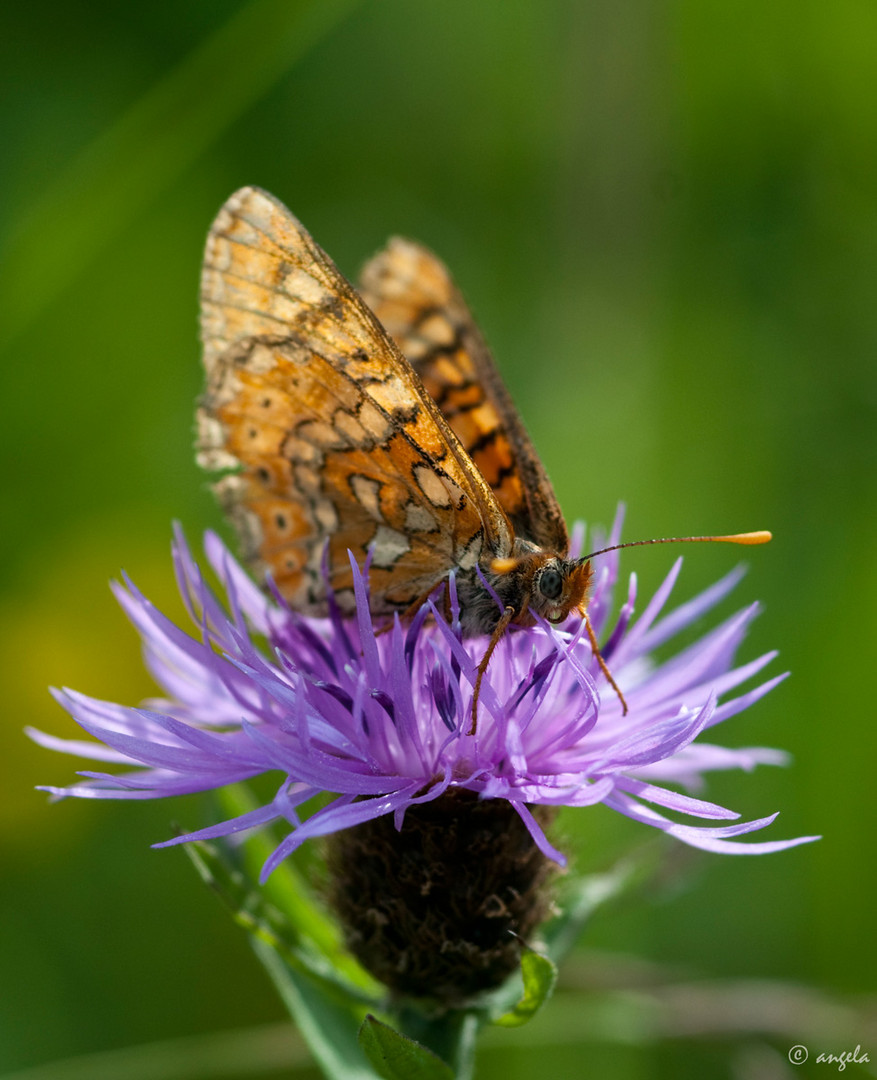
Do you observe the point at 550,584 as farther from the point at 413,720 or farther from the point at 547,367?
the point at 547,367

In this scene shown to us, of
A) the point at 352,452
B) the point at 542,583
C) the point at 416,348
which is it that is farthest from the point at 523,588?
the point at 416,348

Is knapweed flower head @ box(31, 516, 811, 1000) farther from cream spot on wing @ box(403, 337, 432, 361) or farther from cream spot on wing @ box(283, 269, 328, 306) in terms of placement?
cream spot on wing @ box(403, 337, 432, 361)

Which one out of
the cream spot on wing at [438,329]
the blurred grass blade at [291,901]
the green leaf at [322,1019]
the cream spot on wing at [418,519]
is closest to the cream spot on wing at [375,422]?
the cream spot on wing at [418,519]

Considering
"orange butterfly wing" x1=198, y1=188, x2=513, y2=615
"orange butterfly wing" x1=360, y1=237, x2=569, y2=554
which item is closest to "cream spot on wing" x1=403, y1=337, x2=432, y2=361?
"orange butterfly wing" x1=360, y1=237, x2=569, y2=554

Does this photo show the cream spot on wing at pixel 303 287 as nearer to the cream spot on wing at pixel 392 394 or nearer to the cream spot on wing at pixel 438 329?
the cream spot on wing at pixel 392 394

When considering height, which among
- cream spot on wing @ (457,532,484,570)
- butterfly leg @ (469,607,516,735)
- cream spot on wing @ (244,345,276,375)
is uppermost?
cream spot on wing @ (244,345,276,375)

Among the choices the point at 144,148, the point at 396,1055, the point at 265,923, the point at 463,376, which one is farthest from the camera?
the point at 144,148
